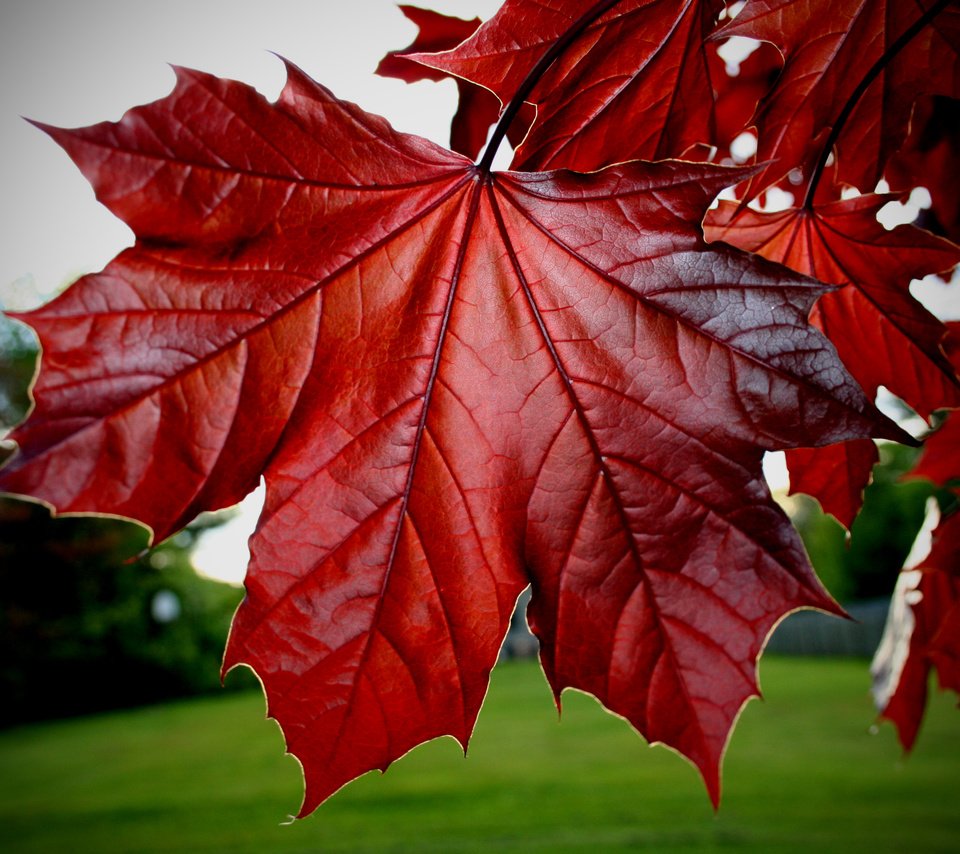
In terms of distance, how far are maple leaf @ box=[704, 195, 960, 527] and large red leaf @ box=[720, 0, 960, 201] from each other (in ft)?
0.23

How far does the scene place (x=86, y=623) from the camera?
16969 mm

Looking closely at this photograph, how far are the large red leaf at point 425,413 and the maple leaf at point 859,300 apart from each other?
19 centimetres

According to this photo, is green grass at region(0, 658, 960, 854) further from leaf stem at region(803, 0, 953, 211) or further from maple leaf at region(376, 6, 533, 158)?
leaf stem at region(803, 0, 953, 211)

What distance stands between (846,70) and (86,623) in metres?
19.2

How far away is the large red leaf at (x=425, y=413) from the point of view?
462 millimetres

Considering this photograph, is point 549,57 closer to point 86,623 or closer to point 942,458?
point 942,458

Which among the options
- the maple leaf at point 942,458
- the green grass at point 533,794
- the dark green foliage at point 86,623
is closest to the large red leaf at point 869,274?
the maple leaf at point 942,458

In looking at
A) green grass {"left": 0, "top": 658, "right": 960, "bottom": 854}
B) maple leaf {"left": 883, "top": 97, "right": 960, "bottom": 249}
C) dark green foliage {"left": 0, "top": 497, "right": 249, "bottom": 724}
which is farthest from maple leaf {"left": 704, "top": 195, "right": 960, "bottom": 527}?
dark green foliage {"left": 0, "top": 497, "right": 249, "bottom": 724}

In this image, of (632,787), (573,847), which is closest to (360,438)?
(573,847)

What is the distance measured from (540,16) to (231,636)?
47 cm

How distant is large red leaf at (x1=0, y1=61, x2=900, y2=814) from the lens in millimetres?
462

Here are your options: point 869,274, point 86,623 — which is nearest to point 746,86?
point 869,274

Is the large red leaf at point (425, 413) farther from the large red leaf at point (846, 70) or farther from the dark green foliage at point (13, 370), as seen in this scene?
the dark green foliage at point (13, 370)

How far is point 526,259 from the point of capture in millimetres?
583
